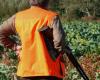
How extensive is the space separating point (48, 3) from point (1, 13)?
61.7 meters

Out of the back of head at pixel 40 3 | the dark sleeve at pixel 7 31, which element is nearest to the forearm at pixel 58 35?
the back of head at pixel 40 3

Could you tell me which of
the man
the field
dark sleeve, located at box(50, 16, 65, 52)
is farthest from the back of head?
the field

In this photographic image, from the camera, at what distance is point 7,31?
5.36 meters

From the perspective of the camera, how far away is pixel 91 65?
38.2 feet

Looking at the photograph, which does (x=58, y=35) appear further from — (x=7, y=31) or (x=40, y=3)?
(x=7, y=31)

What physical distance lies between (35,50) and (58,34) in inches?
11.7

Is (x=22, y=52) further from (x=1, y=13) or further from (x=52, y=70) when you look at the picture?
(x=1, y=13)

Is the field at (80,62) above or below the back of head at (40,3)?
below

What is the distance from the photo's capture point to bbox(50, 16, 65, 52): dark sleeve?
16.3 feet

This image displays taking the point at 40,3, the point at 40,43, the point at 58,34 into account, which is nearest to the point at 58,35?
the point at 58,34

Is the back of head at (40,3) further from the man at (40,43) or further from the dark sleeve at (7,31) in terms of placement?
the dark sleeve at (7,31)

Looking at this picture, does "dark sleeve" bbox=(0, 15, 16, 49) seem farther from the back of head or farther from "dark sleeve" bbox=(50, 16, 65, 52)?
"dark sleeve" bbox=(50, 16, 65, 52)

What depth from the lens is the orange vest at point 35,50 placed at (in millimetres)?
5051

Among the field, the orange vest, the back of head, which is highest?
the back of head
